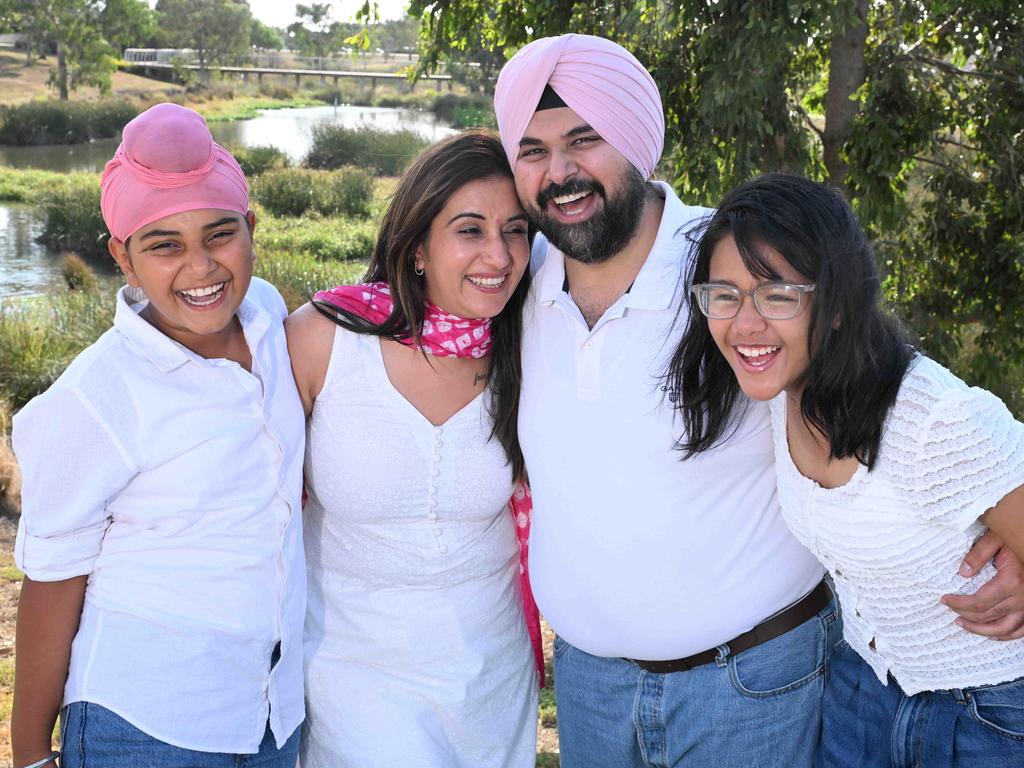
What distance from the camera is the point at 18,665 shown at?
2029 mm

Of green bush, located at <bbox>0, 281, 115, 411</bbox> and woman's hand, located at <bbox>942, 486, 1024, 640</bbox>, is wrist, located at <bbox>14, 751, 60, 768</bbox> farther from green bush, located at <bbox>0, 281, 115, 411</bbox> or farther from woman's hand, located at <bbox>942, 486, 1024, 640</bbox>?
green bush, located at <bbox>0, 281, 115, 411</bbox>

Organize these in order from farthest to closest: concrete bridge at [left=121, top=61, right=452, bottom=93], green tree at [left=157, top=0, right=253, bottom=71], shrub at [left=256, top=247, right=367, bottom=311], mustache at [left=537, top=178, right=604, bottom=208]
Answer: green tree at [left=157, top=0, right=253, bottom=71] < concrete bridge at [left=121, top=61, right=452, bottom=93] < shrub at [left=256, top=247, right=367, bottom=311] < mustache at [left=537, top=178, right=604, bottom=208]

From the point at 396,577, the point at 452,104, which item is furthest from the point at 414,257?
the point at 452,104

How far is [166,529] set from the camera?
2.08 metres

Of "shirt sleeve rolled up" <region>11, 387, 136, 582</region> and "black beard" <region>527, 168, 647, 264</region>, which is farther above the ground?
"black beard" <region>527, 168, 647, 264</region>

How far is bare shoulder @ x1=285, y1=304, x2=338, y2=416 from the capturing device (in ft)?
8.01

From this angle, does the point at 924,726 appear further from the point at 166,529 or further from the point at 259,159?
the point at 259,159

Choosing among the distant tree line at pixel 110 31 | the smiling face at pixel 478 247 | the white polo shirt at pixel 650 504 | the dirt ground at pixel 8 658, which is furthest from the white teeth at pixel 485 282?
the distant tree line at pixel 110 31

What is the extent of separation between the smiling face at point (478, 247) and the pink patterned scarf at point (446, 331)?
0.20 ft

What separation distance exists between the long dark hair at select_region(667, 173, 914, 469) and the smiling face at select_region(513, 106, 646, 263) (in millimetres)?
453

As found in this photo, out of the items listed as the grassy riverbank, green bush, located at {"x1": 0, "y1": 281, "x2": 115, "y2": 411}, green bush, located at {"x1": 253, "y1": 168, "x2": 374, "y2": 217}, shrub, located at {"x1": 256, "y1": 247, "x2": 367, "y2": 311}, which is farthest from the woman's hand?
the grassy riverbank

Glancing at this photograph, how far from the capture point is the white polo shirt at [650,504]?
224 cm

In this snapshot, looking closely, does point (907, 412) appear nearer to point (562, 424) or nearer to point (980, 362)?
point (562, 424)

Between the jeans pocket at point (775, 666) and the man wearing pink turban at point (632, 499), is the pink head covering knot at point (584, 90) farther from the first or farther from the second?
the jeans pocket at point (775, 666)
